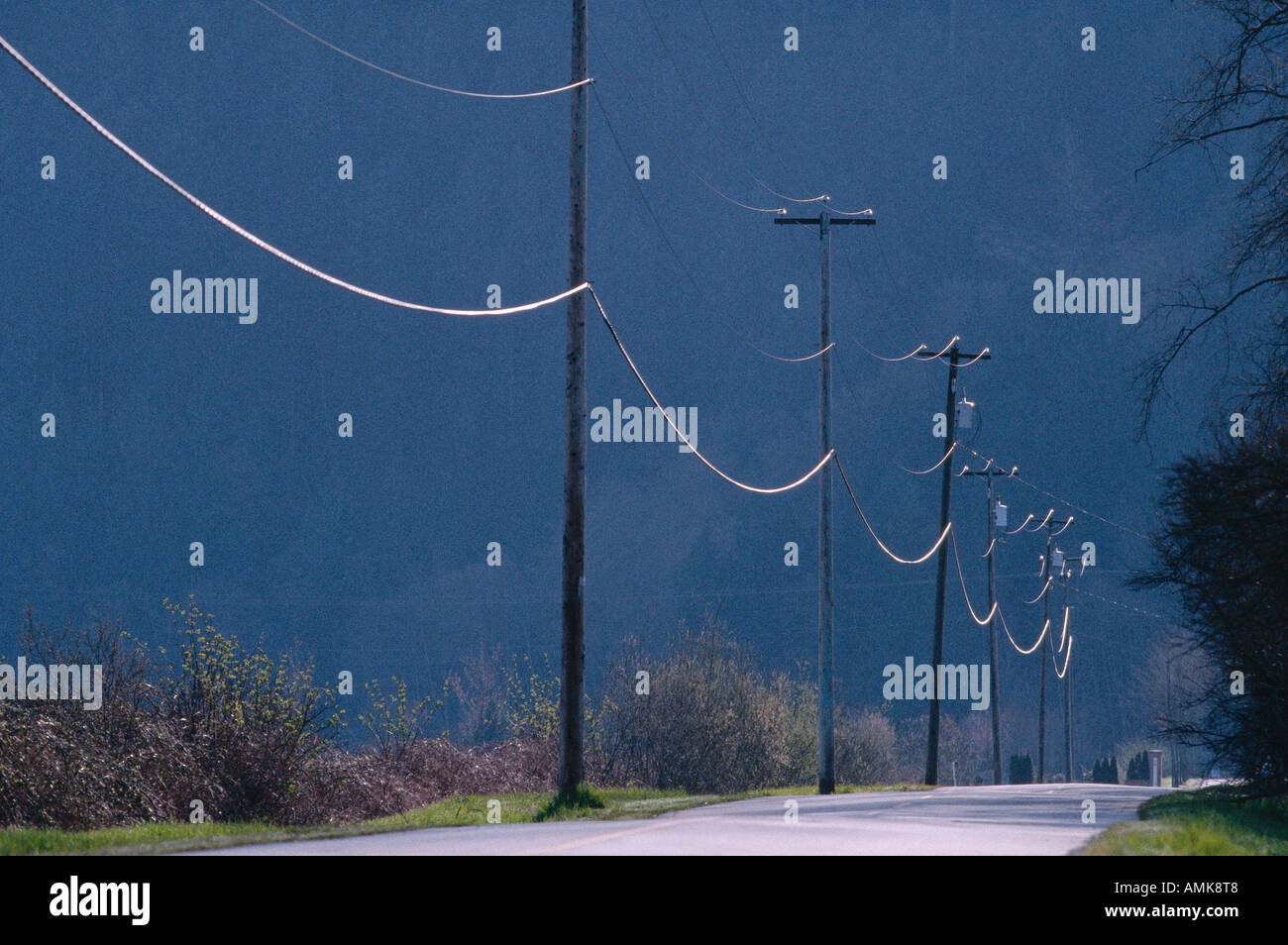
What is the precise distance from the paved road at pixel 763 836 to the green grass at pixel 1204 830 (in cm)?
43

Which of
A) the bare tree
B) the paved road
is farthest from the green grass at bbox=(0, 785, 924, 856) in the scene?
the bare tree

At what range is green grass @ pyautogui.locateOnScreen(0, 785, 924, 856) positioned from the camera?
522 inches

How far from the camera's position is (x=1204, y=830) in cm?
1581

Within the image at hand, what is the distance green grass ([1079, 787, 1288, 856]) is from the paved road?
0.43m

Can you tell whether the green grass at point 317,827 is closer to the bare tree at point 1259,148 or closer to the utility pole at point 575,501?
the utility pole at point 575,501

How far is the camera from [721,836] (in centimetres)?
1399

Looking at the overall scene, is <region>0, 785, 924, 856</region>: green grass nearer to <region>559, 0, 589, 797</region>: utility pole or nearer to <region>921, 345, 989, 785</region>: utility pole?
<region>559, 0, 589, 797</region>: utility pole

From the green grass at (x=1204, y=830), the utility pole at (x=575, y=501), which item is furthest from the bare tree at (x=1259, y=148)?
the utility pole at (x=575, y=501)

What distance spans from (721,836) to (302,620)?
153216mm

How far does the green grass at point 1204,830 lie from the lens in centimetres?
1312

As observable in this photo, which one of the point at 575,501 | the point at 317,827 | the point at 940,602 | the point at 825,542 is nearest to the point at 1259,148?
the point at 575,501

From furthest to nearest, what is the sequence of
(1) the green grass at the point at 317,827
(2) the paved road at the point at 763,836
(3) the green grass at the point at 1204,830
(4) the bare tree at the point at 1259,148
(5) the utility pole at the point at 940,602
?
(5) the utility pole at the point at 940,602 < (4) the bare tree at the point at 1259,148 < (1) the green grass at the point at 317,827 < (3) the green grass at the point at 1204,830 < (2) the paved road at the point at 763,836

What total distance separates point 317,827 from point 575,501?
7.41m

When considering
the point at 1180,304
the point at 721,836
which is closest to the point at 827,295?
the point at 1180,304
